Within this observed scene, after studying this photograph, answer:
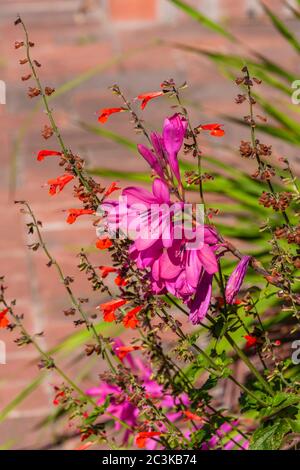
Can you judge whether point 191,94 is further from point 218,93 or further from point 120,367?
point 120,367

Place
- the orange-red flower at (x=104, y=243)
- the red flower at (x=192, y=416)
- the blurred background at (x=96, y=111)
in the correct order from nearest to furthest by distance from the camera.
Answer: the orange-red flower at (x=104, y=243)
the red flower at (x=192, y=416)
the blurred background at (x=96, y=111)

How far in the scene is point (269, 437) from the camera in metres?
1.62

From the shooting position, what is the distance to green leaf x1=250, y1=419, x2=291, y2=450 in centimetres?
161

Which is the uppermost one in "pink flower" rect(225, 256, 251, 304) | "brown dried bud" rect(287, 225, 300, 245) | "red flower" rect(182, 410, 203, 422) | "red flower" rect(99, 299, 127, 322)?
"red flower" rect(99, 299, 127, 322)

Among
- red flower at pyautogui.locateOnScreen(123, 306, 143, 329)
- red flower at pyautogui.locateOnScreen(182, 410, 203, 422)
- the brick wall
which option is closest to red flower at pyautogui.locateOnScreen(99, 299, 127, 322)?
red flower at pyautogui.locateOnScreen(123, 306, 143, 329)

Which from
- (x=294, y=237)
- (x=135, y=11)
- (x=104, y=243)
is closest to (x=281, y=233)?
(x=294, y=237)

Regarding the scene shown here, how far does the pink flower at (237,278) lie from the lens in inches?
61.0

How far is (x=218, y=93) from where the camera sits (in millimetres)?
5246

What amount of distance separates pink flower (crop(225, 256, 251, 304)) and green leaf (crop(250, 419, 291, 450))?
→ 0.75 ft

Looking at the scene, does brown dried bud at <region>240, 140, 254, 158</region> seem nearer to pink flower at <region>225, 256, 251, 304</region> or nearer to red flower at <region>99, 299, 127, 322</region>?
pink flower at <region>225, 256, 251, 304</region>

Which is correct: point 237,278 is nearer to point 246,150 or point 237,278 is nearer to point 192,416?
point 246,150

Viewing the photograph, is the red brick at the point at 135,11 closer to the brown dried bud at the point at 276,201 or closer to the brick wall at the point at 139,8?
the brick wall at the point at 139,8

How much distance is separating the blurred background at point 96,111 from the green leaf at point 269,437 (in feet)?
2.05

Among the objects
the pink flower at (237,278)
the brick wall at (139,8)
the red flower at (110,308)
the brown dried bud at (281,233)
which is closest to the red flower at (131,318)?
the red flower at (110,308)
